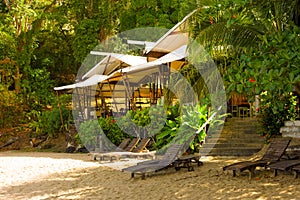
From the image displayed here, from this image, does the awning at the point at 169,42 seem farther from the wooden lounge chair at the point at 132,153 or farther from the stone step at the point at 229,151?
the stone step at the point at 229,151

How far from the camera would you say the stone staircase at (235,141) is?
43.7 feet

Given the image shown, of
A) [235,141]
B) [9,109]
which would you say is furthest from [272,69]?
[9,109]

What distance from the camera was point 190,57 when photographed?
9367mm

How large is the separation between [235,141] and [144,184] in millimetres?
5243

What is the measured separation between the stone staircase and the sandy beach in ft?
2.34

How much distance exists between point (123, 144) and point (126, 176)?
15.8 feet

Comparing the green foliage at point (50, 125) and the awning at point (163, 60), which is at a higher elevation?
the awning at point (163, 60)

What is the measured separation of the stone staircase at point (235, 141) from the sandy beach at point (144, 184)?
71cm

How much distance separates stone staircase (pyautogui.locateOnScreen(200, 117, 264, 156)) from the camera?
13320 mm

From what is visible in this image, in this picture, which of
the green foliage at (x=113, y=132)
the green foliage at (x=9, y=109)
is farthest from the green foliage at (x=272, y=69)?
the green foliage at (x=9, y=109)

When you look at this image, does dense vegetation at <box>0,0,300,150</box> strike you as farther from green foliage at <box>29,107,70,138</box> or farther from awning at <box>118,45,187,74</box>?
awning at <box>118,45,187,74</box>

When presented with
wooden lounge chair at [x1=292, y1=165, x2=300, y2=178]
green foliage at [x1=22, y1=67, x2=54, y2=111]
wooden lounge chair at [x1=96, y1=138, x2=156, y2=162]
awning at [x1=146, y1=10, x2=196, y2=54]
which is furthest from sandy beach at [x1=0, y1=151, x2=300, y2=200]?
green foliage at [x1=22, y1=67, x2=54, y2=111]

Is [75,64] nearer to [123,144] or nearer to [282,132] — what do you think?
[123,144]

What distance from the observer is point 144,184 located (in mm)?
9617
